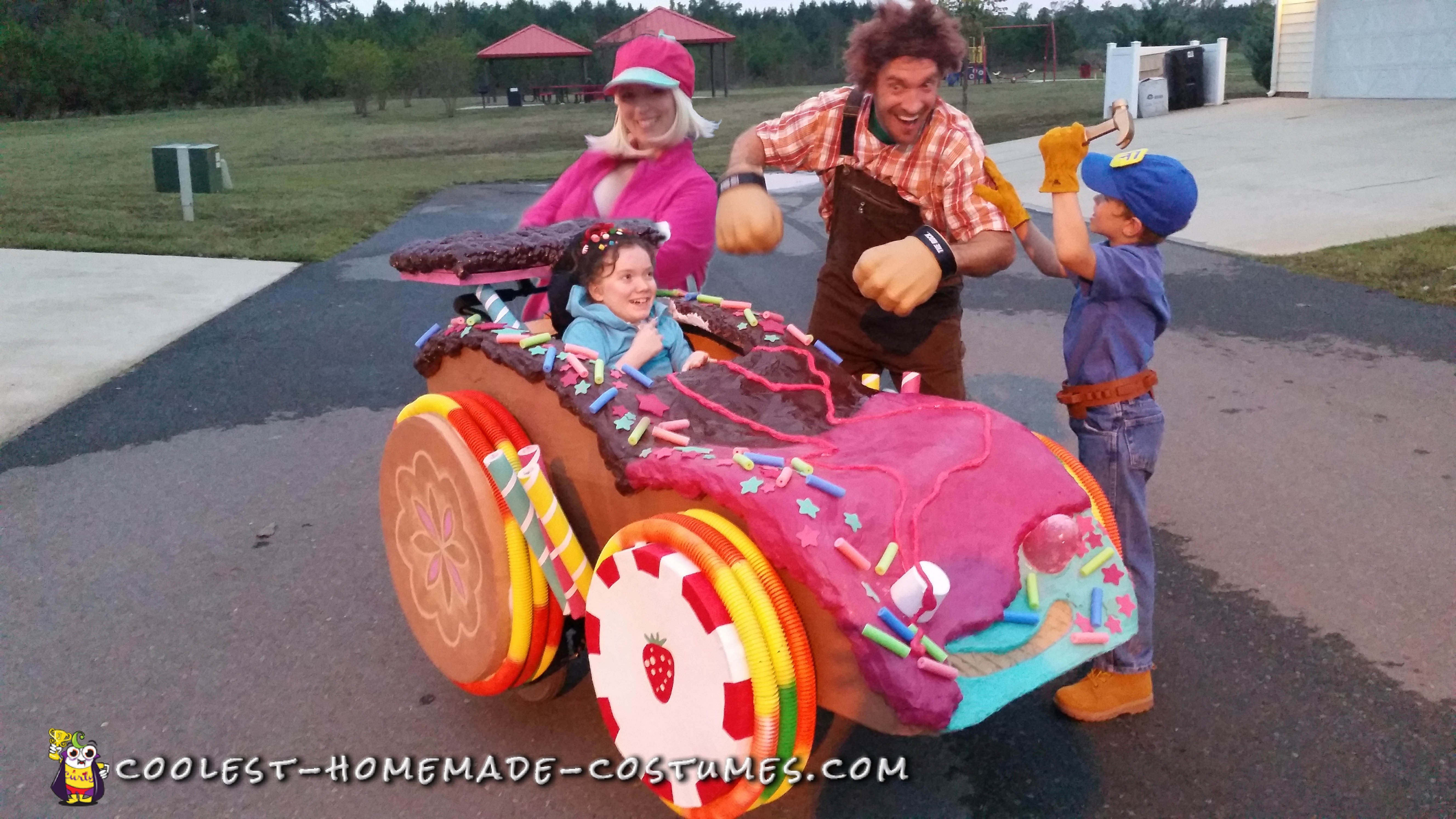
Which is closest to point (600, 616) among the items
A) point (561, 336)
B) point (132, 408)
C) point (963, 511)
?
point (963, 511)

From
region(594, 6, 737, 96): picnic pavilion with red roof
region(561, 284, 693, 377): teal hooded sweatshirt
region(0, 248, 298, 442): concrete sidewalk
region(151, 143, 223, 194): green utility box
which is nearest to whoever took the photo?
region(561, 284, 693, 377): teal hooded sweatshirt

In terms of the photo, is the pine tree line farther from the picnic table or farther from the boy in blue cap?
the boy in blue cap

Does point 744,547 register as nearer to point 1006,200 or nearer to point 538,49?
point 1006,200

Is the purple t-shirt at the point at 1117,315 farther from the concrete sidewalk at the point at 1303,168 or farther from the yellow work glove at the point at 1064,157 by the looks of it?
the concrete sidewalk at the point at 1303,168

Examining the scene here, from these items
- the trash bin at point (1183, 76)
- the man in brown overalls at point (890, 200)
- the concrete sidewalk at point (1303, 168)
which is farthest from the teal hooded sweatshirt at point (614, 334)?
the trash bin at point (1183, 76)

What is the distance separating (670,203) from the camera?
339cm

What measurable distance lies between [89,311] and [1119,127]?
25.8ft

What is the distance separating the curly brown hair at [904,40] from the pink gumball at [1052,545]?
137 cm

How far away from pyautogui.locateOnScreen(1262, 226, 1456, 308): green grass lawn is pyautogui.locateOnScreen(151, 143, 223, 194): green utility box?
37.5 ft

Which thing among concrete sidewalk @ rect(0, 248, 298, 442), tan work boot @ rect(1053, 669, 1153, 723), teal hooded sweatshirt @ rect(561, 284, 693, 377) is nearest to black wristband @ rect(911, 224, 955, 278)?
teal hooded sweatshirt @ rect(561, 284, 693, 377)

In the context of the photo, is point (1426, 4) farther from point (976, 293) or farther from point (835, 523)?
point (835, 523)

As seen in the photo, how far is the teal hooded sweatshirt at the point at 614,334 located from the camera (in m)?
2.80

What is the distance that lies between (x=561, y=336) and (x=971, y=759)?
1.54 m

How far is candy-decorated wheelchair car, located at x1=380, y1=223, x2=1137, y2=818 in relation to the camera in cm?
196
